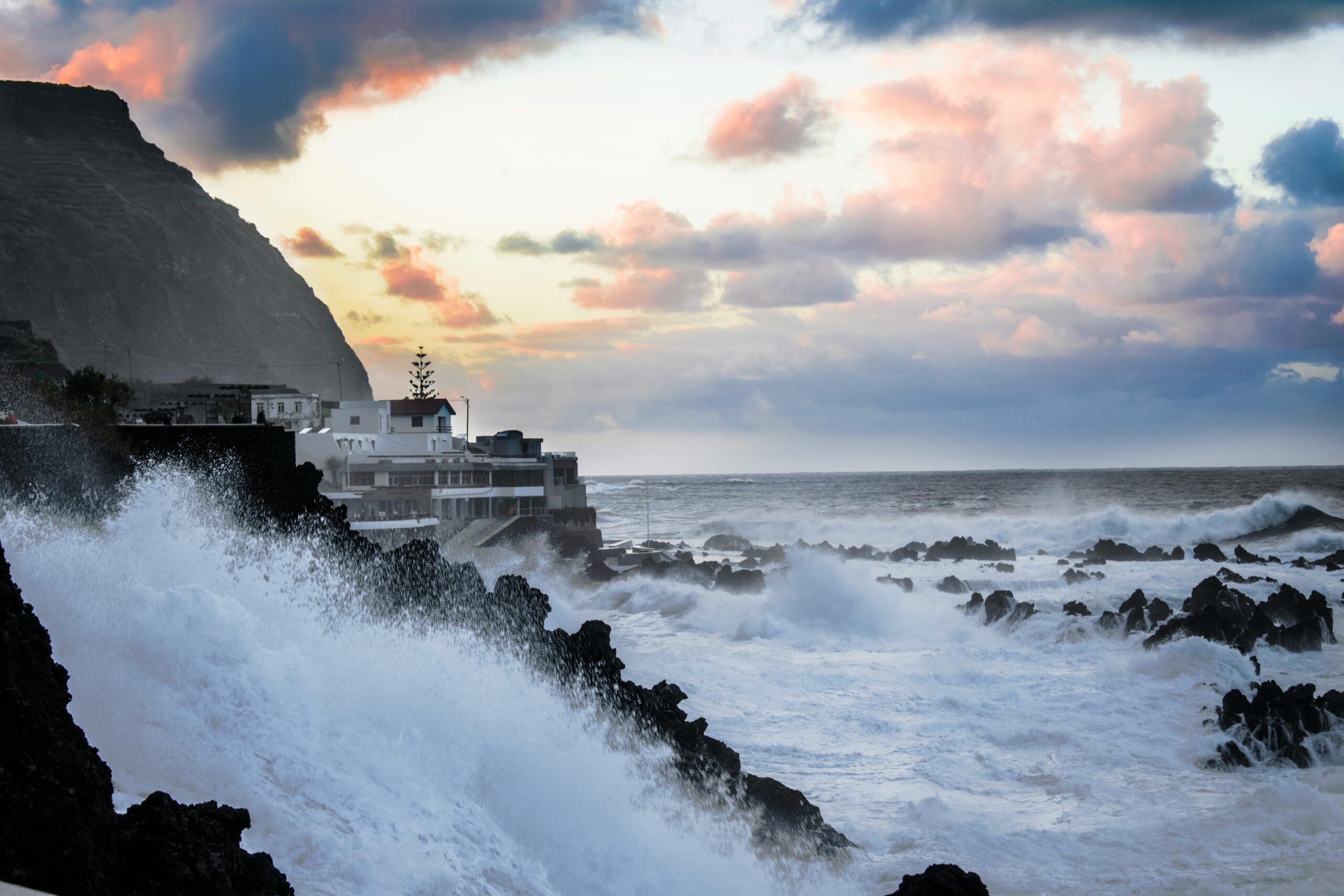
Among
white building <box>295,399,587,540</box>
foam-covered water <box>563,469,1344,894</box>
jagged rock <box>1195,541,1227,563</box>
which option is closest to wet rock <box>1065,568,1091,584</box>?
foam-covered water <box>563,469,1344,894</box>

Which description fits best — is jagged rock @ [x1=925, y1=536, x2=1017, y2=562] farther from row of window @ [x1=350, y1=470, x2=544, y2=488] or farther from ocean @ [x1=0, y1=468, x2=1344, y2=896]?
ocean @ [x1=0, y1=468, x2=1344, y2=896]

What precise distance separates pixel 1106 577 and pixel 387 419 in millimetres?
32949

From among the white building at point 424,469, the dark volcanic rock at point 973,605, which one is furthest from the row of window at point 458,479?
the dark volcanic rock at point 973,605

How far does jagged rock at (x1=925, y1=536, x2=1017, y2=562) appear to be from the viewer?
4941cm

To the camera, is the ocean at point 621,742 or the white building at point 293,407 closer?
the ocean at point 621,742

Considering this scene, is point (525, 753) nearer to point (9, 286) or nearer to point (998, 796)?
point (998, 796)

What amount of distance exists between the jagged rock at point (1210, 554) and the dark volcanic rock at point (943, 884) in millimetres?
39832

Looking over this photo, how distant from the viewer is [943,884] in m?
8.34

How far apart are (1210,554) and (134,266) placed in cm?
9249

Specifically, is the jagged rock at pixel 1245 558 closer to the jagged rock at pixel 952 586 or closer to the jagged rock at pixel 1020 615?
the jagged rock at pixel 952 586

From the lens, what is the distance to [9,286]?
3282 inches

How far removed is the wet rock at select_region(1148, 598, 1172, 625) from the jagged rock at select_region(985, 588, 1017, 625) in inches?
139

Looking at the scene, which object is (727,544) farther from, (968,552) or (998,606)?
(998,606)

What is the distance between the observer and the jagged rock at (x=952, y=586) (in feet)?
121
